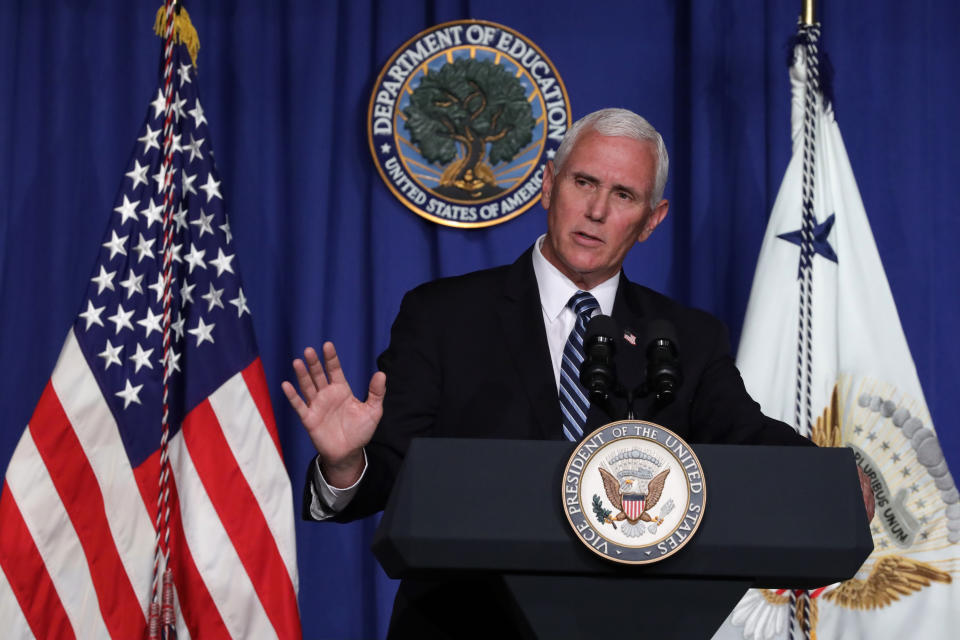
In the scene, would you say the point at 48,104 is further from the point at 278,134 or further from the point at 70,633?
the point at 70,633

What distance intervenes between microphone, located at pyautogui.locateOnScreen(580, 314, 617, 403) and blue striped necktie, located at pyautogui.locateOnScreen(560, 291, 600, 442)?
40 cm

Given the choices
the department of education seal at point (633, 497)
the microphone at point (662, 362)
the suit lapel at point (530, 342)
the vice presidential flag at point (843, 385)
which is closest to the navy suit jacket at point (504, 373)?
the suit lapel at point (530, 342)

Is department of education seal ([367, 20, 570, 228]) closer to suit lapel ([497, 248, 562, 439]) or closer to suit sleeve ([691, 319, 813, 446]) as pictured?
suit lapel ([497, 248, 562, 439])

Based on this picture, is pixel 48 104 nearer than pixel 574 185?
No

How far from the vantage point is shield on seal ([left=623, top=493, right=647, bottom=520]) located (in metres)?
1.17

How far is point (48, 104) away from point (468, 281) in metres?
1.98

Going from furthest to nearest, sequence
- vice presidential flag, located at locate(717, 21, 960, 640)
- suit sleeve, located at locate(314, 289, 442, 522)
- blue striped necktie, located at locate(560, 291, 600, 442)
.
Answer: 1. vice presidential flag, located at locate(717, 21, 960, 640)
2. blue striped necktie, located at locate(560, 291, 600, 442)
3. suit sleeve, located at locate(314, 289, 442, 522)

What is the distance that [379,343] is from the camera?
3361 millimetres

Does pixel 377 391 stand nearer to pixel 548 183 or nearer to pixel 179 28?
pixel 548 183

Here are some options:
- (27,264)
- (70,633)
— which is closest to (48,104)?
(27,264)

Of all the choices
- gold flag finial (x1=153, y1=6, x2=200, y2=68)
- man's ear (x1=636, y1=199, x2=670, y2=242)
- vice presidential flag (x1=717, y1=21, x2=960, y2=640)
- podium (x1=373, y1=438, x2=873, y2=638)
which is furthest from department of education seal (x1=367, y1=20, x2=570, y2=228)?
podium (x1=373, y1=438, x2=873, y2=638)

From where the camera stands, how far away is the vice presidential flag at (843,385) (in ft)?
9.13

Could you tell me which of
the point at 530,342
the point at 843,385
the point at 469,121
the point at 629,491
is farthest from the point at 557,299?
the point at 469,121

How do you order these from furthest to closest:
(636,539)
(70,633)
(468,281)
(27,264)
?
(27,264)
(70,633)
(468,281)
(636,539)
